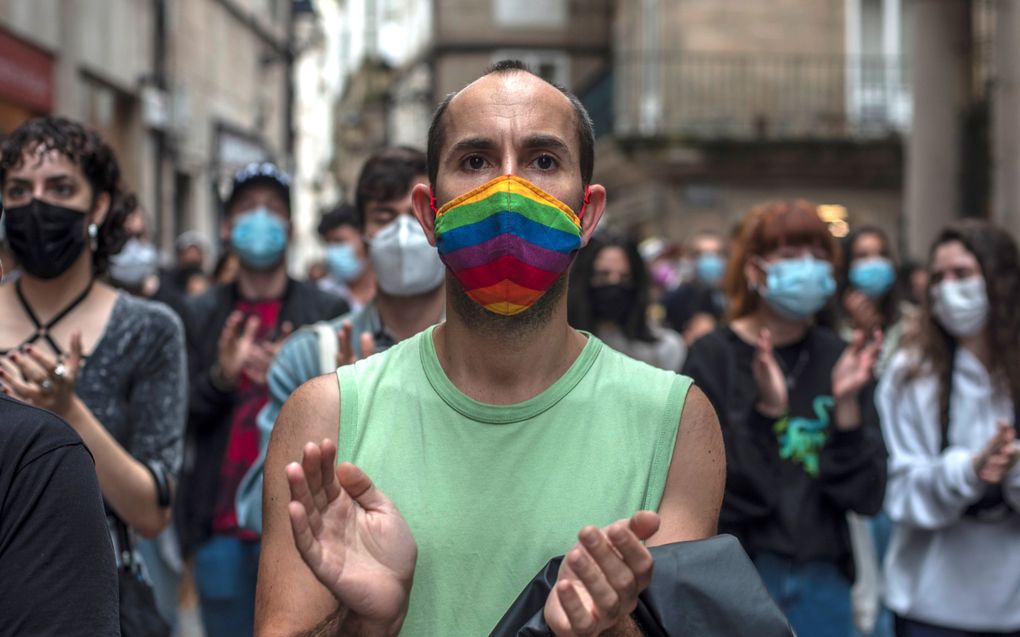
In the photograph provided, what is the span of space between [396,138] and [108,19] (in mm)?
29989

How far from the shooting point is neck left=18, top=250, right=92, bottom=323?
395cm

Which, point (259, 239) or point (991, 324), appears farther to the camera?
point (259, 239)

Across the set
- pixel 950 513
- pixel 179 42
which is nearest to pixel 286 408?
pixel 950 513

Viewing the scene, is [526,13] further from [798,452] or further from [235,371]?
[798,452]

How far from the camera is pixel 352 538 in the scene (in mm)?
2262

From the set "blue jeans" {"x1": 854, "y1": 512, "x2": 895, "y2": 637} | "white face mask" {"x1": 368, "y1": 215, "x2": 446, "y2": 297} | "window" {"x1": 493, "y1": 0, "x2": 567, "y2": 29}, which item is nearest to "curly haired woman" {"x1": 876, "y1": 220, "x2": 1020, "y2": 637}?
"blue jeans" {"x1": 854, "y1": 512, "x2": 895, "y2": 637}

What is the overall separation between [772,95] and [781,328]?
18.6 metres

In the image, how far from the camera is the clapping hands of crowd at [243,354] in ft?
17.1

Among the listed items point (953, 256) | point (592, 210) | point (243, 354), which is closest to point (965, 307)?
point (953, 256)

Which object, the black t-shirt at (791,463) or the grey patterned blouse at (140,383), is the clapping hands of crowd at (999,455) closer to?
the black t-shirt at (791,463)

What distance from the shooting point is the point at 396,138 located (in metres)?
47.6

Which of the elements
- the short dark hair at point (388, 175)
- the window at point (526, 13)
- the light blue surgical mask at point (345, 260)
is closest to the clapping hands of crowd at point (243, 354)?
the short dark hair at point (388, 175)

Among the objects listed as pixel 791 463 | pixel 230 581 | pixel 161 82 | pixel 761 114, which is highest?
pixel 161 82

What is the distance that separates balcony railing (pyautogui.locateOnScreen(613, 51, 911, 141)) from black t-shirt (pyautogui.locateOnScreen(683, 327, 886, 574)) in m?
18.1
